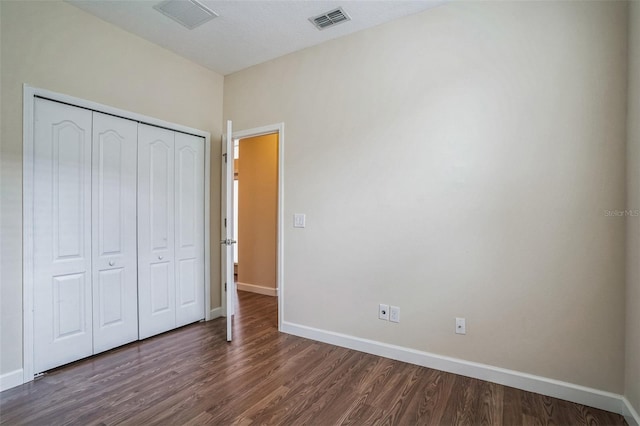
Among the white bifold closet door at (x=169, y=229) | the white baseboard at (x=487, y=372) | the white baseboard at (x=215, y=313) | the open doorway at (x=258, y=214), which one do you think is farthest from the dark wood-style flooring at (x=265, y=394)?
the open doorway at (x=258, y=214)

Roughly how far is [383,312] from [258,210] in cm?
287

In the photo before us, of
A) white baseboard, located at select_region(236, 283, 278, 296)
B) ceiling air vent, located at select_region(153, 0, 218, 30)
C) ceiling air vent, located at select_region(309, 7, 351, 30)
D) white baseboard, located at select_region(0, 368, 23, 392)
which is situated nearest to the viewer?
white baseboard, located at select_region(0, 368, 23, 392)

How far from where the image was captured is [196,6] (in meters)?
2.45

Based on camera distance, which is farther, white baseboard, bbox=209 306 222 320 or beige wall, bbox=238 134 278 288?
beige wall, bbox=238 134 278 288

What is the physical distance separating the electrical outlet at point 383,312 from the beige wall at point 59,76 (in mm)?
2758

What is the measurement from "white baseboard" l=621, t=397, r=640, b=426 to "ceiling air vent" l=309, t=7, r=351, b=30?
3.34 meters

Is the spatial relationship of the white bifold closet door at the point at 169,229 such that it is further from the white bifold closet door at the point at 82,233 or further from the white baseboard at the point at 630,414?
the white baseboard at the point at 630,414

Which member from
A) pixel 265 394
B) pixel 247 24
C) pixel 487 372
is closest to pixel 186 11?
pixel 247 24

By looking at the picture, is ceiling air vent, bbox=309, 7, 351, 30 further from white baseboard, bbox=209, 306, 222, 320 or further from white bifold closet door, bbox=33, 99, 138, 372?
white baseboard, bbox=209, 306, 222, 320

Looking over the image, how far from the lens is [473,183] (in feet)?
7.58

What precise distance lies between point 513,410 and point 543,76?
223cm

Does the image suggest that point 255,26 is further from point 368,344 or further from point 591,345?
point 591,345

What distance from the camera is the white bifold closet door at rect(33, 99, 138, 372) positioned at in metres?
2.32

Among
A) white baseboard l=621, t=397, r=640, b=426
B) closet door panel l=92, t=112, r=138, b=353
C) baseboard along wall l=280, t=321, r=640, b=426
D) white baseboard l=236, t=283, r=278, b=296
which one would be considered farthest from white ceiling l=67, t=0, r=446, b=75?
white baseboard l=236, t=283, r=278, b=296
